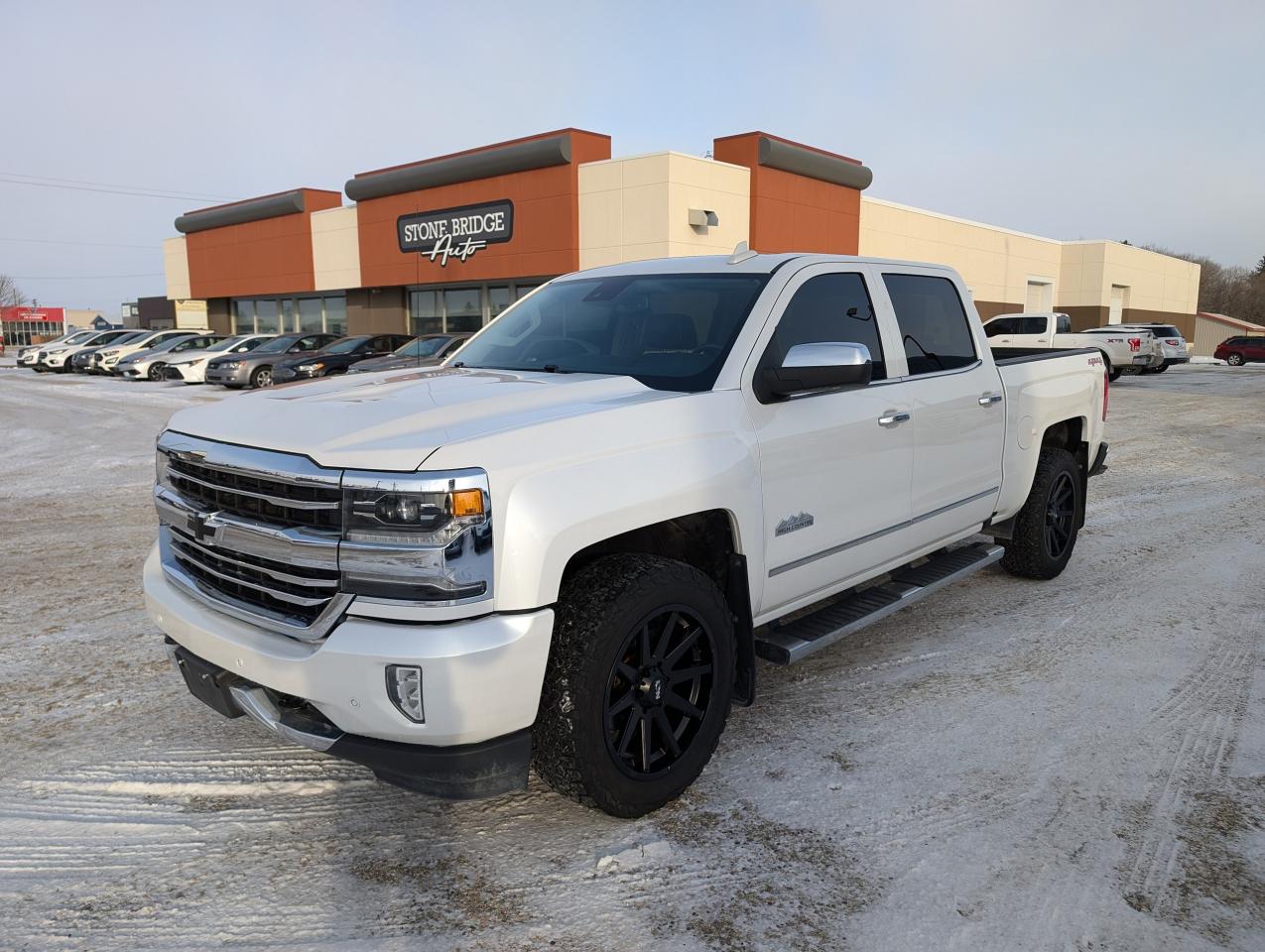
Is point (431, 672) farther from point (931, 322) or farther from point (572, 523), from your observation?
point (931, 322)

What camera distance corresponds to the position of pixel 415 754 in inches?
104

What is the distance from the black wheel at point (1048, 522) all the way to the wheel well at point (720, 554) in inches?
122

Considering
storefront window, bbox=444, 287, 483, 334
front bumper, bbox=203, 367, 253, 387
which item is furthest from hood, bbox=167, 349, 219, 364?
storefront window, bbox=444, 287, 483, 334

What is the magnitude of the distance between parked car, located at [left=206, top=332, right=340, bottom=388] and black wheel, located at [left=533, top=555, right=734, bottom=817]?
21.5 m

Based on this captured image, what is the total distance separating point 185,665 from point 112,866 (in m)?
0.66

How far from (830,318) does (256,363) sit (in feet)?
70.2

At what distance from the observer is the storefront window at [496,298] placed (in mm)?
28469

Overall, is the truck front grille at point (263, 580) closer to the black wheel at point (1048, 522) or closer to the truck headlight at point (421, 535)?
the truck headlight at point (421, 535)

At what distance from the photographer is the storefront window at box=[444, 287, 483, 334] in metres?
29.1

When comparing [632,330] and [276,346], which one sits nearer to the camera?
[632,330]

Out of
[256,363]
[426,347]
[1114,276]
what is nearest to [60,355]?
[256,363]

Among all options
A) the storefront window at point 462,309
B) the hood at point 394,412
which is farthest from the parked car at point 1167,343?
the hood at point 394,412

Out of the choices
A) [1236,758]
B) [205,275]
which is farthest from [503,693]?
[205,275]

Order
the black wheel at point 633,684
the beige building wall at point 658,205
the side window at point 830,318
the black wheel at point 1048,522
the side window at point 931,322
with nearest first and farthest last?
1. the black wheel at point 633,684
2. the side window at point 830,318
3. the side window at point 931,322
4. the black wheel at point 1048,522
5. the beige building wall at point 658,205
